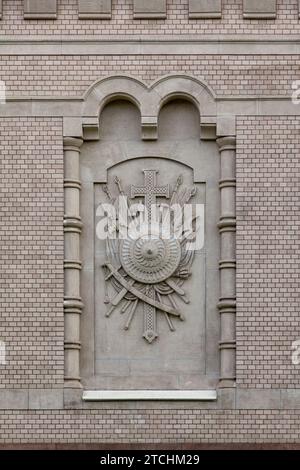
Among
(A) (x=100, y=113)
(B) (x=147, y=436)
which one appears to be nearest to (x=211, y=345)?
(B) (x=147, y=436)

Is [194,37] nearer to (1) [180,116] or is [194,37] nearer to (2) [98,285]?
(1) [180,116]

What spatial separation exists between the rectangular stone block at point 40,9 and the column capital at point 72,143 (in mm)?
1568

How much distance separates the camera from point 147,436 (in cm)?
2914

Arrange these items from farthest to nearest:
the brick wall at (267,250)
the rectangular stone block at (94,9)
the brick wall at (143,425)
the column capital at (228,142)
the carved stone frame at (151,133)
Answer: the rectangular stone block at (94,9)
the column capital at (228,142)
the carved stone frame at (151,133)
the brick wall at (267,250)
the brick wall at (143,425)

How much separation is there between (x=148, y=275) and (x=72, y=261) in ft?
3.24

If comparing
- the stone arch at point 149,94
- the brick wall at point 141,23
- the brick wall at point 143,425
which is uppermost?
the brick wall at point 141,23

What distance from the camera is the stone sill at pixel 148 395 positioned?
29172mm

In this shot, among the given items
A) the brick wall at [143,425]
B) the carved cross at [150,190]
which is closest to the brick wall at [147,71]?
the carved cross at [150,190]

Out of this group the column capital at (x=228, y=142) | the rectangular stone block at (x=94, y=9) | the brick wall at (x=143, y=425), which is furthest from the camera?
the rectangular stone block at (x=94, y=9)

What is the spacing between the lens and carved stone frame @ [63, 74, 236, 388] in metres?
29.5

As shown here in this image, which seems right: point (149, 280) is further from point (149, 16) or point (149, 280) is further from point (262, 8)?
point (262, 8)

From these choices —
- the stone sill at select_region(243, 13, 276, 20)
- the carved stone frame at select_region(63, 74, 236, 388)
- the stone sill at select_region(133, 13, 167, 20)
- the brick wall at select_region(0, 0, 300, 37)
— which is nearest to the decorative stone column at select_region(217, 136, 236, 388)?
the carved stone frame at select_region(63, 74, 236, 388)

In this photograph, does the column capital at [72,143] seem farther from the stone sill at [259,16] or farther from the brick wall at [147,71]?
the stone sill at [259,16]

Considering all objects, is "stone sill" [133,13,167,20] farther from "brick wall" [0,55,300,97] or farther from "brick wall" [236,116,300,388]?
"brick wall" [236,116,300,388]
